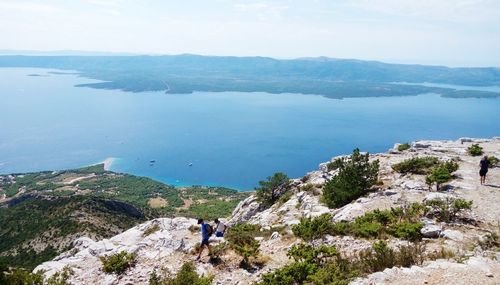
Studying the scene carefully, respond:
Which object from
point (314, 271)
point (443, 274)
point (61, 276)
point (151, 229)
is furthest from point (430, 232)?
point (151, 229)

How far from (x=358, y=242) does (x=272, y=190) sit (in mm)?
18350

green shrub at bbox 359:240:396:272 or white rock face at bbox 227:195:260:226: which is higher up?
green shrub at bbox 359:240:396:272

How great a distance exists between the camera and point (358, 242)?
615 inches

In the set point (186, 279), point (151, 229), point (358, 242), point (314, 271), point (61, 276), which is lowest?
point (151, 229)

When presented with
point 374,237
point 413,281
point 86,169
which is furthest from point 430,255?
point 86,169

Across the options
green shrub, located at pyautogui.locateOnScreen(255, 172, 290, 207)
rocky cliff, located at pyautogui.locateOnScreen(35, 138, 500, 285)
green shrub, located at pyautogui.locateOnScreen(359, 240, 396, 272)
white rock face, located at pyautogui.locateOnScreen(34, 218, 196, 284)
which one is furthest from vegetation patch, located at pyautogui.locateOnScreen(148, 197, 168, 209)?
green shrub, located at pyautogui.locateOnScreen(359, 240, 396, 272)

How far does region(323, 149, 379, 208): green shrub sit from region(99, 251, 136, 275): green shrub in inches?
506

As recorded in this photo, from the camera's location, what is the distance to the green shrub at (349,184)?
2348 centimetres

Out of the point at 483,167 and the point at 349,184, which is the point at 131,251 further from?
the point at 483,167

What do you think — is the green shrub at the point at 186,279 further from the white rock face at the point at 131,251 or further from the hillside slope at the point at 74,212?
the hillside slope at the point at 74,212

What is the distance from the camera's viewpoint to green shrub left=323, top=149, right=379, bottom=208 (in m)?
23.5

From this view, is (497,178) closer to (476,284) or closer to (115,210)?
(476,284)

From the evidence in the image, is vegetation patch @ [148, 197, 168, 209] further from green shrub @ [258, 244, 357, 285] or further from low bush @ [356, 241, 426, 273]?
low bush @ [356, 241, 426, 273]

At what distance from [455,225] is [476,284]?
638 cm
